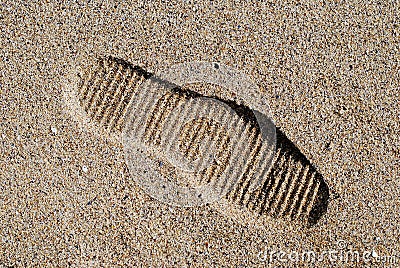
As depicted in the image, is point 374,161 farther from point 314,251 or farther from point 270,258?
point 270,258

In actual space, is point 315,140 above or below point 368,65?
below

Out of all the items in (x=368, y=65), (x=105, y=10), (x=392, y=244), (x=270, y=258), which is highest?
(x=368, y=65)

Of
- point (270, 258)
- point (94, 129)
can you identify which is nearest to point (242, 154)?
point (270, 258)

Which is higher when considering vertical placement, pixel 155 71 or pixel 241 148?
pixel 155 71
